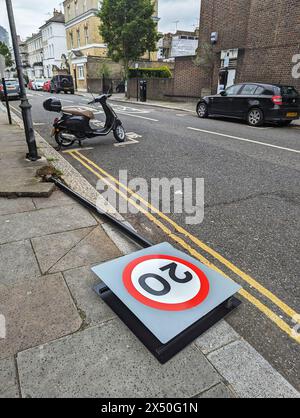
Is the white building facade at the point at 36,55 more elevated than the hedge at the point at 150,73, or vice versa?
the white building facade at the point at 36,55

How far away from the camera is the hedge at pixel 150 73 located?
28.4 m

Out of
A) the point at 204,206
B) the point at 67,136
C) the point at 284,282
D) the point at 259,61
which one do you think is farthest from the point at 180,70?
the point at 284,282

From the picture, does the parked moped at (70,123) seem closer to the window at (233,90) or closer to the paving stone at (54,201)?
the paving stone at (54,201)

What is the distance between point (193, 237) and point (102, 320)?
1677 mm

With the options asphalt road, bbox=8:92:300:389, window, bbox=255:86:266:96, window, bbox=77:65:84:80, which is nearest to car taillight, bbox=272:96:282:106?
window, bbox=255:86:266:96

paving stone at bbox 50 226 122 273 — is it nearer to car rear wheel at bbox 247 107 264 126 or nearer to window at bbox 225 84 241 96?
car rear wheel at bbox 247 107 264 126

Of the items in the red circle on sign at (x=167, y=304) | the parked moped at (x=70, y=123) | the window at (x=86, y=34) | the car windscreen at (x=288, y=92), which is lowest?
the red circle on sign at (x=167, y=304)

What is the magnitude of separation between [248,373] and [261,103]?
38.3 feet

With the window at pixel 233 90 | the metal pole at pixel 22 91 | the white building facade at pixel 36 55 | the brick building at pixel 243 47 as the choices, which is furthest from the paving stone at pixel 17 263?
the white building facade at pixel 36 55

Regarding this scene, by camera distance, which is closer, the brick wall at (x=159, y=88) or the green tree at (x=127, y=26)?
the brick wall at (x=159, y=88)

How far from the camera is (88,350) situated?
1.96m

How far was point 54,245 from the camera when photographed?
3217mm

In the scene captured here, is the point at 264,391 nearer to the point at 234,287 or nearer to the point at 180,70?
the point at 234,287

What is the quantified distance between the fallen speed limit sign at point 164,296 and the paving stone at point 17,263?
0.70 metres
